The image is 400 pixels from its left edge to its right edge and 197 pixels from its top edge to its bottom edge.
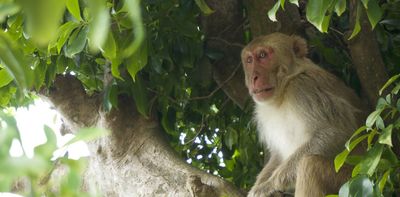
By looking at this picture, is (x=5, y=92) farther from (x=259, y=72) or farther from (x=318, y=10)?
(x=318, y=10)

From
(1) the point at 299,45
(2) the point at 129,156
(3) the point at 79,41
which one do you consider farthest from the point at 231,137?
Result: (3) the point at 79,41

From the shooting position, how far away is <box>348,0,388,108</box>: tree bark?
524cm

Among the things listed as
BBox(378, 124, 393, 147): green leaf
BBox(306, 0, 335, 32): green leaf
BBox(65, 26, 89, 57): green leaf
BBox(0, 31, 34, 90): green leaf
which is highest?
BBox(0, 31, 34, 90): green leaf

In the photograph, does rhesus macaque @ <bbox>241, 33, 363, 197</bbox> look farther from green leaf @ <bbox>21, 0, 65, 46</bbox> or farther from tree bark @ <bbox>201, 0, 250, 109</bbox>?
green leaf @ <bbox>21, 0, 65, 46</bbox>

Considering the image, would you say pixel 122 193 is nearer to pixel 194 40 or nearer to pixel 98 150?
pixel 98 150

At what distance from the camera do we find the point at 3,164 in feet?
3.34

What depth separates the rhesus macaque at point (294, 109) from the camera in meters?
5.54

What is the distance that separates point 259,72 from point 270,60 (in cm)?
25

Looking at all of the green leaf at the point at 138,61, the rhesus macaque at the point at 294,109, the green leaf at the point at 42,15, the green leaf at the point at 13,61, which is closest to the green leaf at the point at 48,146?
the green leaf at the point at 13,61

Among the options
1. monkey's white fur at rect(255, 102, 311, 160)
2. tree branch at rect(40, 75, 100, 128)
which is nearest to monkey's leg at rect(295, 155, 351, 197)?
monkey's white fur at rect(255, 102, 311, 160)

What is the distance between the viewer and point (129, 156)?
5.88 metres

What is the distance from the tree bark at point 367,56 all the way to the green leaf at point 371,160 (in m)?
1.51

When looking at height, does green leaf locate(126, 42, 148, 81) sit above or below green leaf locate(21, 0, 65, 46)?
below

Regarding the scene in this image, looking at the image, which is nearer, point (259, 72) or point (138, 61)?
point (138, 61)
